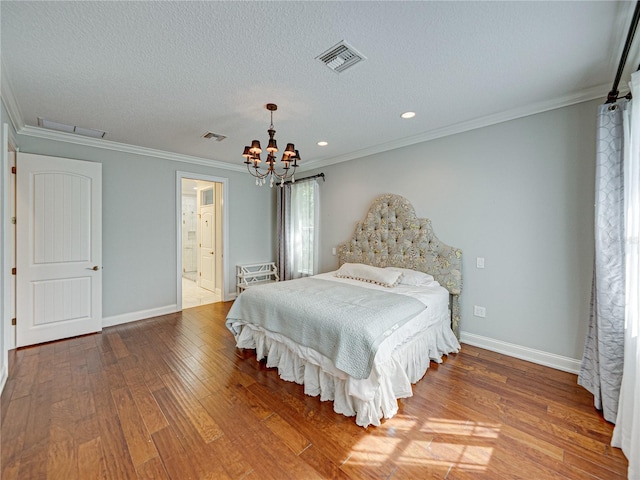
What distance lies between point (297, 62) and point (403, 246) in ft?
8.20

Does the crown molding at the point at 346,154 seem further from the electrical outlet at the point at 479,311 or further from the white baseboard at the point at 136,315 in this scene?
the white baseboard at the point at 136,315

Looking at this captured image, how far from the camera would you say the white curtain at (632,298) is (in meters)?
1.65

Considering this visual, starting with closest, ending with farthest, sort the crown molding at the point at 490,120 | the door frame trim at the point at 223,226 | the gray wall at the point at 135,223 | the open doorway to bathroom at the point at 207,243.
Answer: the crown molding at the point at 490,120, the gray wall at the point at 135,223, the door frame trim at the point at 223,226, the open doorway to bathroom at the point at 207,243

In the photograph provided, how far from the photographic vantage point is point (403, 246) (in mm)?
3604

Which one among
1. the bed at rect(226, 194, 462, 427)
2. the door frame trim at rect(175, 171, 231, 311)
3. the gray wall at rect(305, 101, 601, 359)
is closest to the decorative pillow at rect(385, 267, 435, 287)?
the bed at rect(226, 194, 462, 427)

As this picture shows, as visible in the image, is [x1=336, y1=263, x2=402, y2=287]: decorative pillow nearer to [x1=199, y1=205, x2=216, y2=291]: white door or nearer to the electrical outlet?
the electrical outlet

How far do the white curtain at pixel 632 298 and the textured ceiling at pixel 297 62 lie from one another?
64 centimetres

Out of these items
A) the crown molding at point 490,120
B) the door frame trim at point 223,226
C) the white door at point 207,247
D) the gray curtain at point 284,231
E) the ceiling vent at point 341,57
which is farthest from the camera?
the white door at point 207,247

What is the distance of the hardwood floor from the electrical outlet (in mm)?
468

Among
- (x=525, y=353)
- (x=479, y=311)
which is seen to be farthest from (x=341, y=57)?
(x=525, y=353)

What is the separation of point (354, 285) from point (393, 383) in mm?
1258

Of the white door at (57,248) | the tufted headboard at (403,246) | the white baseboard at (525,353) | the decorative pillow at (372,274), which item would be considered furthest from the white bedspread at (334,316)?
the white door at (57,248)

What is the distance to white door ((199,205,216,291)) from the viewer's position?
573 centimetres

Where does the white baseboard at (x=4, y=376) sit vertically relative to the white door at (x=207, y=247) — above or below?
below
